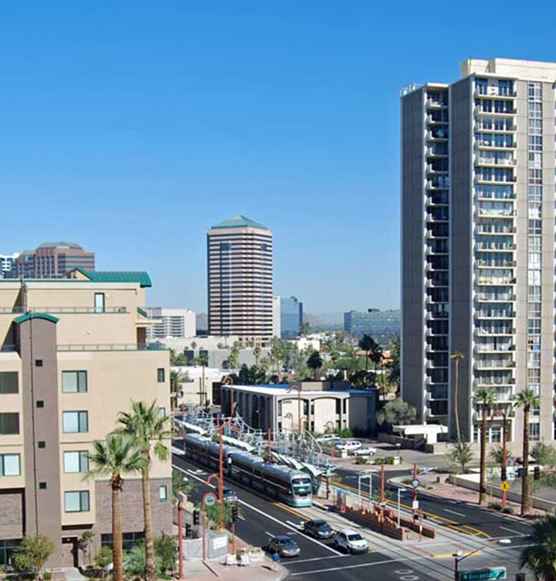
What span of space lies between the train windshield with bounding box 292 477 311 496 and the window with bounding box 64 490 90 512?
100 feet

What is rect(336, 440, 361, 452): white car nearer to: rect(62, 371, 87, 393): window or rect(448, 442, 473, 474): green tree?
rect(448, 442, 473, 474): green tree

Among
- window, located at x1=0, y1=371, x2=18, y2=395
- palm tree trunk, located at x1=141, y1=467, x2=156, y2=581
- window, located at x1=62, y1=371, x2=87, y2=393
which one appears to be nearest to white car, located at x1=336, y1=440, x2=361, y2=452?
window, located at x1=62, y1=371, x2=87, y2=393

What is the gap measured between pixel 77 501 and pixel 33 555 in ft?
17.2

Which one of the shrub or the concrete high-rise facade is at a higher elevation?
the concrete high-rise facade

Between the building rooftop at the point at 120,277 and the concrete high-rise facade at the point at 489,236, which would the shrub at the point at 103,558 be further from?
the concrete high-rise facade at the point at 489,236

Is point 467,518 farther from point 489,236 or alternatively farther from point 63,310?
point 489,236

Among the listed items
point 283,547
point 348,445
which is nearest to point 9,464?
point 283,547

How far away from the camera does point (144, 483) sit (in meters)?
55.7

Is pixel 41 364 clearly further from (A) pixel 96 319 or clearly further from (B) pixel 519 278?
(B) pixel 519 278

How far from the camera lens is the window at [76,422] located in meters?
66.5

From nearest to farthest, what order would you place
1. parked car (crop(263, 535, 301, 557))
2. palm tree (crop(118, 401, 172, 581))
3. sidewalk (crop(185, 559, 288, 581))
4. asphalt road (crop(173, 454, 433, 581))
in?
1. palm tree (crop(118, 401, 172, 581))
2. sidewalk (crop(185, 559, 288, 581))
3. asphalt road (crop(173, 454, 433, 581))
4. parked car (crop(263, 535, 301, 557))

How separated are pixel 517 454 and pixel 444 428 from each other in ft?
39.9

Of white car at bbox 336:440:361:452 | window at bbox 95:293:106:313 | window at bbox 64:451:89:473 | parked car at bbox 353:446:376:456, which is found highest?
window at bbox 95:293:106:313

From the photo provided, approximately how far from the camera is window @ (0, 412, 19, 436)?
6506 cm
